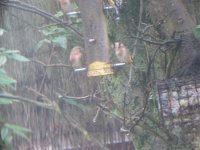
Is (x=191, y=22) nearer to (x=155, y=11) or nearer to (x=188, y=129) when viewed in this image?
(x=155, y=11)

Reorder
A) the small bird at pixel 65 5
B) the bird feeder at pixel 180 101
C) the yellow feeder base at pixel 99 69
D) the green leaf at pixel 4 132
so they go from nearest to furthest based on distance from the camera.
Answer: the green leaf at pixel 4 132 < the yellow feeder base at pixel 99 69 < the bird feeder at pixel 180 101 < the small bird at pixel 65 5

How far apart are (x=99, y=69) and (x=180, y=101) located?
34 cm

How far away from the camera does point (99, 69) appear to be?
1742 mm

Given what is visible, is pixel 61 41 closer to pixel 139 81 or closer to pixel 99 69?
pixel 139 81

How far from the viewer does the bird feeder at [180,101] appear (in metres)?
1.87

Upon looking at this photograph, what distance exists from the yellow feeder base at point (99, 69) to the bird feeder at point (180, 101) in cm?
23

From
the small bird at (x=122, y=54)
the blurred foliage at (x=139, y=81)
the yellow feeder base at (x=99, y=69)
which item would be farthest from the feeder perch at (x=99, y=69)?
the blurred foliage at (x=139, y=81)

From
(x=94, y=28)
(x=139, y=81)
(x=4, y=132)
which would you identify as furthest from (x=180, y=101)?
(x=4, y=132)

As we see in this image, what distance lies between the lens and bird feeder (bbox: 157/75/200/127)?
1873 millimetres

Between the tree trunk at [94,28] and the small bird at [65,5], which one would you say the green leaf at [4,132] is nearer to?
the tree trunk at [94,28]

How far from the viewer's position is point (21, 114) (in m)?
2.80

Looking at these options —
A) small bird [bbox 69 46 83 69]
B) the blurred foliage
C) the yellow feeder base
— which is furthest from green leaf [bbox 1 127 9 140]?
the blurred foliage

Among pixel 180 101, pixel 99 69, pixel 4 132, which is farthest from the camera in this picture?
pixel 180 101

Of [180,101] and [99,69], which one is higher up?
[99,69]
